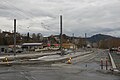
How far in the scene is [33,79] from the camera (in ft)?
47.3

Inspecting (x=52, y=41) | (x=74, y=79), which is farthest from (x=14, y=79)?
(x=52, y=41)

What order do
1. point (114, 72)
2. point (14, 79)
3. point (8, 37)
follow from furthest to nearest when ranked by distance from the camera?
point (8, 37) < point (114, 72) < point (14, 79)

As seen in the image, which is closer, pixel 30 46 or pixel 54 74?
pixel 54 74

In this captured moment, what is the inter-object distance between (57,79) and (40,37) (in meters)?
164

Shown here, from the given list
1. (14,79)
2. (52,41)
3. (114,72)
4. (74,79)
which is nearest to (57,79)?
(74,79)

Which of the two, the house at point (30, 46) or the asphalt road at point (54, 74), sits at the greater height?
the house at point (30, 46)

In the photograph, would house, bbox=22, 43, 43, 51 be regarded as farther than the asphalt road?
Yes

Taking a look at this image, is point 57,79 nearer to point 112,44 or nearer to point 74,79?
point 74,79

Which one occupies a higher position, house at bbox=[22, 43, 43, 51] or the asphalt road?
house at bbox=[22, 43, 43, 51]

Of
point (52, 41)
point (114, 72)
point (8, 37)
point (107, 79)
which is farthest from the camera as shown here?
point (52, 41)

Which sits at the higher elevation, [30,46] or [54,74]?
[30,46]

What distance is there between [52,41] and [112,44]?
42.5m

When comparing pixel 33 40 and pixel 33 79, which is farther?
pixel 33 40

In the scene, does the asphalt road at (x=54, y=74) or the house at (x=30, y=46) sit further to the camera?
the house at (x=30, y=46)
